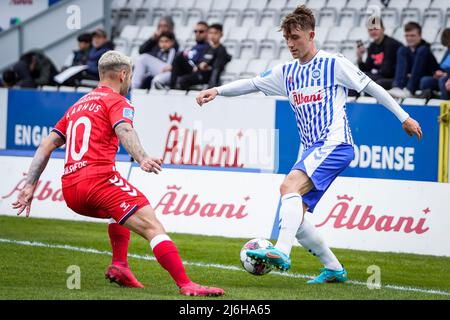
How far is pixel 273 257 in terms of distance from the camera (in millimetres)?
8570

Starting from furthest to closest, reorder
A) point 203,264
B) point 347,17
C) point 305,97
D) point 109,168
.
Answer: point 347,17 < point 203,264 < point 305,97 < point 109,168

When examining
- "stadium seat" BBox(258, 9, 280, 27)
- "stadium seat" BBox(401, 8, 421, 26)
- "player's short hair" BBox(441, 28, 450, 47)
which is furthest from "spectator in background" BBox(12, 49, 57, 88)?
"player's short hair" BBox(441, 28, 450, 47)

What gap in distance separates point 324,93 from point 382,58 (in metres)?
7.17

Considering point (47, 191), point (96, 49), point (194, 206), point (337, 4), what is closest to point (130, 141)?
point (194, 206)

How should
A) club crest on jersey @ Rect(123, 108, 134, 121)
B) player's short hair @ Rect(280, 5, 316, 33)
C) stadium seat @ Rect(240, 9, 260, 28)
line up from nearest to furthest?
club crest on jersey @ Rect(123, 108, 134, 121)
player's short hair @ Rect(280, 5, 316, 33)
stadium seat @ Rect(240, 9, 260, 28)

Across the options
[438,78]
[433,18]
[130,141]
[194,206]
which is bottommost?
[194,206]

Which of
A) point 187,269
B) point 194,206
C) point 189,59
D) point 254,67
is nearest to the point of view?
point 187,269

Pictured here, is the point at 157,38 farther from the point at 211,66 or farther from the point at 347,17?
the point at 347,17

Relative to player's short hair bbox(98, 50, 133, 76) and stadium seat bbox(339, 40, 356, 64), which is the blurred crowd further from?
player's short hair bbox(98, 50, 133, 76)

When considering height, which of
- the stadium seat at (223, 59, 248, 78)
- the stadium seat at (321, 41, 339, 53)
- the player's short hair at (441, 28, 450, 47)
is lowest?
the stadium seat at (223, 59, 248, 78)

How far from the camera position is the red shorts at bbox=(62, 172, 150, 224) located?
830 centimetres

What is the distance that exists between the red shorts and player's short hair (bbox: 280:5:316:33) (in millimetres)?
1917
